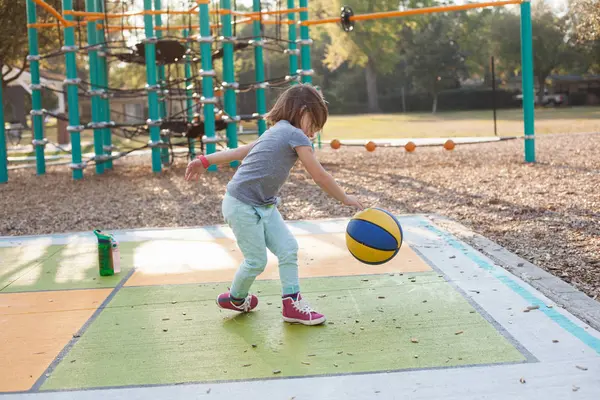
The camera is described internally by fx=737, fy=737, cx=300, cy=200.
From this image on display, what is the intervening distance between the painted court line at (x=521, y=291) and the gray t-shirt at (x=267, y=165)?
1.80m

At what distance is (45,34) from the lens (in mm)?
19859

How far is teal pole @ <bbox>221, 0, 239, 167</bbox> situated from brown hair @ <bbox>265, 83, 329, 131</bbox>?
9080mm

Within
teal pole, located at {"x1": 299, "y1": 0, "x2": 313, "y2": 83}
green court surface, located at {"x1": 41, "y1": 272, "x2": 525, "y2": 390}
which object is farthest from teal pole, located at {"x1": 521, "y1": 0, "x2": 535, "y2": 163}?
green court surface, located at {"x1": 41, "y1": 272, "x2": 525, "y2": 390}

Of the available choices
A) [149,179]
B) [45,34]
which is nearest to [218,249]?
[149,179]

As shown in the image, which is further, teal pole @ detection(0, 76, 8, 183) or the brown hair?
teal pole @ detection(0, 76, 8, 183)

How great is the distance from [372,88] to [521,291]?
58613 millimetres

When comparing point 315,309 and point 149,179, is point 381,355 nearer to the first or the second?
point 315,309

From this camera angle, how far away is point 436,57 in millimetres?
60656

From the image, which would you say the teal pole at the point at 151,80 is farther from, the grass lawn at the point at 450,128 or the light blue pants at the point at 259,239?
the light blue pants at the point at 259,239

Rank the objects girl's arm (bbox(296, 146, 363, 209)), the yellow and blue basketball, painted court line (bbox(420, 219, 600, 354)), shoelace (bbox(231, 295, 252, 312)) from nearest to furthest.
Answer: painted court line (bbox(420, 219, 600, 354)) → girl's arm (bbox(296, 146, 363, 209)) → the yellow and blue basketball → shoelace (bbox(231, 295, 252, 312))

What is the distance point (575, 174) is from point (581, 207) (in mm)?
3183

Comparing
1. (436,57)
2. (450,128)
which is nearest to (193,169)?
(450,128)

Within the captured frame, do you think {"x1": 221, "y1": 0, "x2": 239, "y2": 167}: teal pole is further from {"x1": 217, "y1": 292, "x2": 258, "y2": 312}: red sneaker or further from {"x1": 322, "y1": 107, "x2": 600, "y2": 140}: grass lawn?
{"x1": 322, "y1": 107, "x2": 600, "y2": 140}: grass lawn

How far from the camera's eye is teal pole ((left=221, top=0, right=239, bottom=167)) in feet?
44.4
